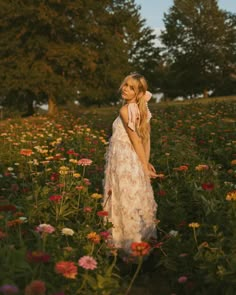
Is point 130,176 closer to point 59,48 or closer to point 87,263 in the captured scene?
point 87,263

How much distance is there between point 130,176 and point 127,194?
16cm

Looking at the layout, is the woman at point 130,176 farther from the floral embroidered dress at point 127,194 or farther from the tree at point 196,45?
the tree at point 196,45

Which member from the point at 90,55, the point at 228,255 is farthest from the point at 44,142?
the point at 90,55

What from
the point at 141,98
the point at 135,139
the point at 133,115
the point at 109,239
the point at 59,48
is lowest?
the point at 109,239

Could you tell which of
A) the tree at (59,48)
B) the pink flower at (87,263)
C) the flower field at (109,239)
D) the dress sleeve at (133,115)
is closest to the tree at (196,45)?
the tree at (59,48)

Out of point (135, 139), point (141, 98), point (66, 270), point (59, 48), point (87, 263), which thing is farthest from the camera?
point (59, 48)

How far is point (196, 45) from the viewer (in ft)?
135

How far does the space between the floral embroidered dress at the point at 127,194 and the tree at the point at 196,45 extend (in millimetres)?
35615

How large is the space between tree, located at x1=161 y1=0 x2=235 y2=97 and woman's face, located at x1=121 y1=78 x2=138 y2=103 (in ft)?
117

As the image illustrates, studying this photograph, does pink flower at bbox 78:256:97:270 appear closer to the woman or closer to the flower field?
the flower field

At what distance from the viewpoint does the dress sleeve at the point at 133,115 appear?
12.8 ft

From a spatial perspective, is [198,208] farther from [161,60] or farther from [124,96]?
[161,60]

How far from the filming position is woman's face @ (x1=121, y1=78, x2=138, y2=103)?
4.00 meters

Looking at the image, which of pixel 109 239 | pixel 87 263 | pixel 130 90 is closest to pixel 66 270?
pixel 87 263
